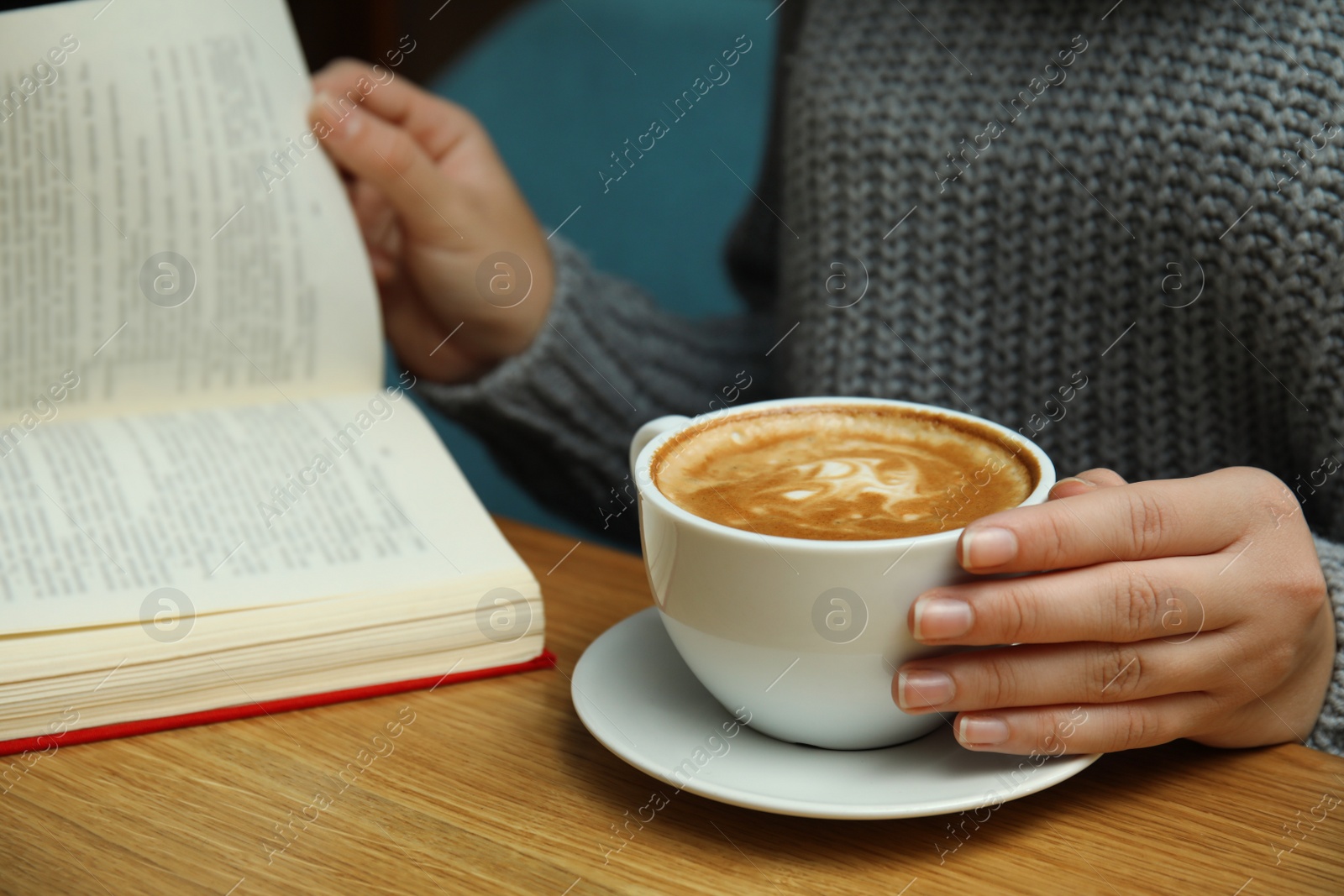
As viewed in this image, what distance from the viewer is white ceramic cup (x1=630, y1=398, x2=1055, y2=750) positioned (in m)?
0.37

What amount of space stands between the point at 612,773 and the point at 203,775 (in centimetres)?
17

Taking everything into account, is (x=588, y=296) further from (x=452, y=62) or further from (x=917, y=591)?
(x=452, y=62)

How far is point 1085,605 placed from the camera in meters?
0.40

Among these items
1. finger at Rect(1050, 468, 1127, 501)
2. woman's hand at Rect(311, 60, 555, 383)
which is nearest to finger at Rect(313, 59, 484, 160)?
woman's hand at Rect(311, 60, 555, 383)

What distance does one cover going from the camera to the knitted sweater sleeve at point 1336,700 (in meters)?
0.48

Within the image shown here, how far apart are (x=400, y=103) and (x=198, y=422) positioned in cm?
28

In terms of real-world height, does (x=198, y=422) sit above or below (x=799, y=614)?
below

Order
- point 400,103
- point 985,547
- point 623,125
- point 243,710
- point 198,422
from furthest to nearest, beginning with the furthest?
point 623,125 → point 400,103 → point 198,422 → point 243,710 → point 985,547

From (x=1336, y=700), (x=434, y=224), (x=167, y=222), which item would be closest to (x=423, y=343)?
(x=434, y=224)

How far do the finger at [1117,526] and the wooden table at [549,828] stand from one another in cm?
10

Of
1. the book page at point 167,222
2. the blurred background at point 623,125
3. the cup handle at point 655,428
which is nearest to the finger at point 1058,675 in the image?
the cup handle at point 655,428

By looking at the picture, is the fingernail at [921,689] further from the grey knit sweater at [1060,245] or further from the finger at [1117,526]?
the grey knit sweater at [1060,245]

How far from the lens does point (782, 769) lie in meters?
0.41

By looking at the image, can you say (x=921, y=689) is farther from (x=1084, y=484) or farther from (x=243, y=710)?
(x=243, y=710)
